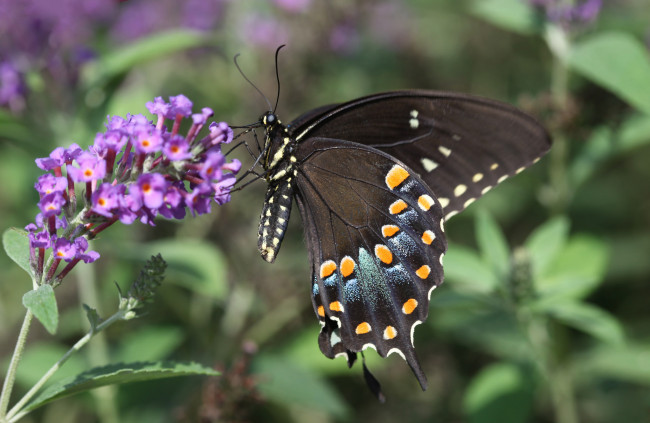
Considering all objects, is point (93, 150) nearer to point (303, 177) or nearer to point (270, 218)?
point (270, 218)

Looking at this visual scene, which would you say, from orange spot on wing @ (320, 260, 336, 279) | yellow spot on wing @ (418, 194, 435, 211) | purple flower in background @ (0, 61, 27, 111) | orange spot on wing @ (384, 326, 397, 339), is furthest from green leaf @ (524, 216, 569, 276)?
purple flower in background @ (0, 61, 27, 111)

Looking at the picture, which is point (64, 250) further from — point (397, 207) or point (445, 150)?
point (445, 150)

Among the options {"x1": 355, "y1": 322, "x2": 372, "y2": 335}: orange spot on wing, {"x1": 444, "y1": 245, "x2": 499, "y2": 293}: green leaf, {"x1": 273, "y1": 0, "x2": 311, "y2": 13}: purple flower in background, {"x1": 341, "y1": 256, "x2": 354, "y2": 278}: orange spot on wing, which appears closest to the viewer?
{"x1": 355, "y1": 322, "x2": 372, "y2": 335}: orange spot on wing

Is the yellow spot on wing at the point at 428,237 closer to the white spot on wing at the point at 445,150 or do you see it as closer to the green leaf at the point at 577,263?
the white spot on wing at the point at 445,150

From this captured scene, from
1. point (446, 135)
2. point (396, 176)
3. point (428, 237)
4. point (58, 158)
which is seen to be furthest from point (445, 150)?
point (58, 158)

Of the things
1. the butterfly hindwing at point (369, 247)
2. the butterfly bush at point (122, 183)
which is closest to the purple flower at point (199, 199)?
the butterfly bush at point (122, 183)

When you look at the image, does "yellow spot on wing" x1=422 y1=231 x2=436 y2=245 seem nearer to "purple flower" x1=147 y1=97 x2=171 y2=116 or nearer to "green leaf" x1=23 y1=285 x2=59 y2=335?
"purple flower" x1=147 y1=97 x2=171 y2=116
